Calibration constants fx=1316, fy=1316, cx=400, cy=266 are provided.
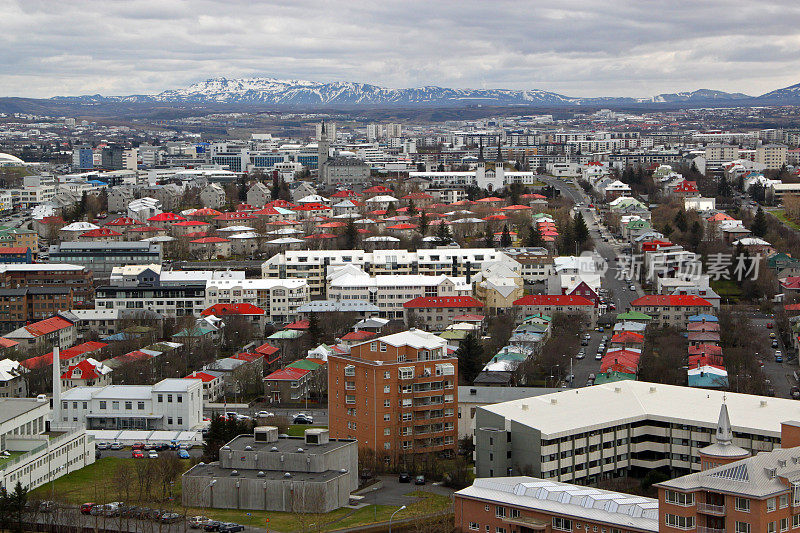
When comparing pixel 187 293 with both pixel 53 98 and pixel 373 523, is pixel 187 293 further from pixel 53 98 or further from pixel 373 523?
pixel 53 98

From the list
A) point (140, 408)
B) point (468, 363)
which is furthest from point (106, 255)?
point (468, 363)

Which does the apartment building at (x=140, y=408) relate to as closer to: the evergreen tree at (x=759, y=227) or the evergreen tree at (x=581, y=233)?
the evergreen tree at (x=581, y=233)

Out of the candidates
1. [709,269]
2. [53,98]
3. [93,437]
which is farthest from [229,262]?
[53,98]

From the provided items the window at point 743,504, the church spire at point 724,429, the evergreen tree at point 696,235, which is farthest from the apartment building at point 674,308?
the window at point 743,504

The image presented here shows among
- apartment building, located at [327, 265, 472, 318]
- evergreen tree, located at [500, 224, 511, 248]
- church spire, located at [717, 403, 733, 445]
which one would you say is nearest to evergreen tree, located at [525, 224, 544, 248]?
evergreen tree, located at [500, 224, 511, 248]

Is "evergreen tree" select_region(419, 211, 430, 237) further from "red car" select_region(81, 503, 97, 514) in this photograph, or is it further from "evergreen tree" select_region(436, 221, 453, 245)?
"red car" select_region(81, 503, 97, 514)

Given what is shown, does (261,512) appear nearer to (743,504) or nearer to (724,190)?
(743,504)

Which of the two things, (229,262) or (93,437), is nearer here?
(93,437)
